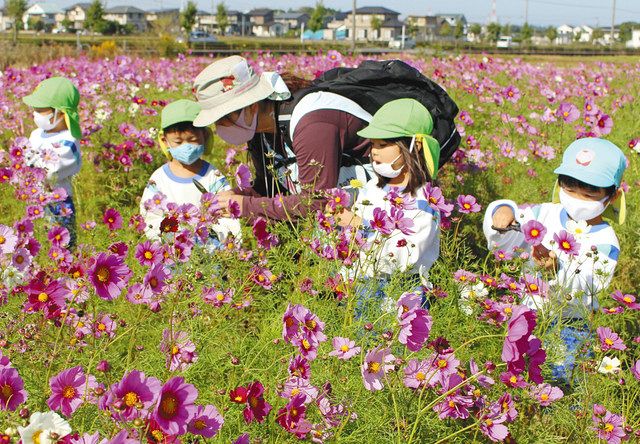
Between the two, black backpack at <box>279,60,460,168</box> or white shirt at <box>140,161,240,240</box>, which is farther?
white shirt at <box>140,161,240,240</box>

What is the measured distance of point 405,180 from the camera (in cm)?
277

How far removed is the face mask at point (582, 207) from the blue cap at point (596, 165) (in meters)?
0.08

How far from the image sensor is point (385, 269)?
2.52 m

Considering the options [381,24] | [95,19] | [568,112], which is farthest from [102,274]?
A: [381,24]

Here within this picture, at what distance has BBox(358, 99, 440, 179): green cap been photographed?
268 centimetres

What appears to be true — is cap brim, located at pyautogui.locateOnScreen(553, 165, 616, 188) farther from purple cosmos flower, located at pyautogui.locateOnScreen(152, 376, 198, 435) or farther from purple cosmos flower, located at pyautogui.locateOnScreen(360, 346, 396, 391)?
purple cosmos flower, located at pyautogui.locateOnScreen(152, 376, 198, 435)

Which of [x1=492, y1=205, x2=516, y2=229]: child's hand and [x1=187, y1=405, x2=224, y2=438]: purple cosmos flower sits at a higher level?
[x1=492, y1=205, x2=516, y2=229]: child's hand

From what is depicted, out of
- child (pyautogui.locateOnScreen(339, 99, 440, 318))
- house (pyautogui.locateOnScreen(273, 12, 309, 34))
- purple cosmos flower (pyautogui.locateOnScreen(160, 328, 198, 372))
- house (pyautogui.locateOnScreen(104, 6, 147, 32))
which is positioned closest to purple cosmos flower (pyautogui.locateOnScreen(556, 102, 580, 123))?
child (pyautogui.locateOnScreen(339, 99, 440, 318))

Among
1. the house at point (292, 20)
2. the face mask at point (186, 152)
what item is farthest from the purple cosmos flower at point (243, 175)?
the house at point (292, 20)

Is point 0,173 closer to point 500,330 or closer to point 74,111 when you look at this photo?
point 74,111

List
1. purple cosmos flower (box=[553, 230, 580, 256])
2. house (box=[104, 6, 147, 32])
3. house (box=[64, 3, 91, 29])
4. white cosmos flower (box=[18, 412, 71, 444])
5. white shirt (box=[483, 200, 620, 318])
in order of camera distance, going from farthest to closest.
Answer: house (box=[64, 3, 91, 29])
house (box=[104, 6, 147, 32])
white shirt (box=[483, 200, 620, 318])
purple cosmos flower (box=[553, 230, 580, 256])
white cosmos flower (box=[18, 412, 71, 444])

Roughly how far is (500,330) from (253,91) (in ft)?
4.74

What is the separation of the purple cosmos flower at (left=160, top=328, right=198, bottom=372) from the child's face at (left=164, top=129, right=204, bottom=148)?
175 centimetres

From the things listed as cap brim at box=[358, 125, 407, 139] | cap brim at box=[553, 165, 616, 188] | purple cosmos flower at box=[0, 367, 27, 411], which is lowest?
purple cosmos flower at box=[0, 367, 27, 411]
